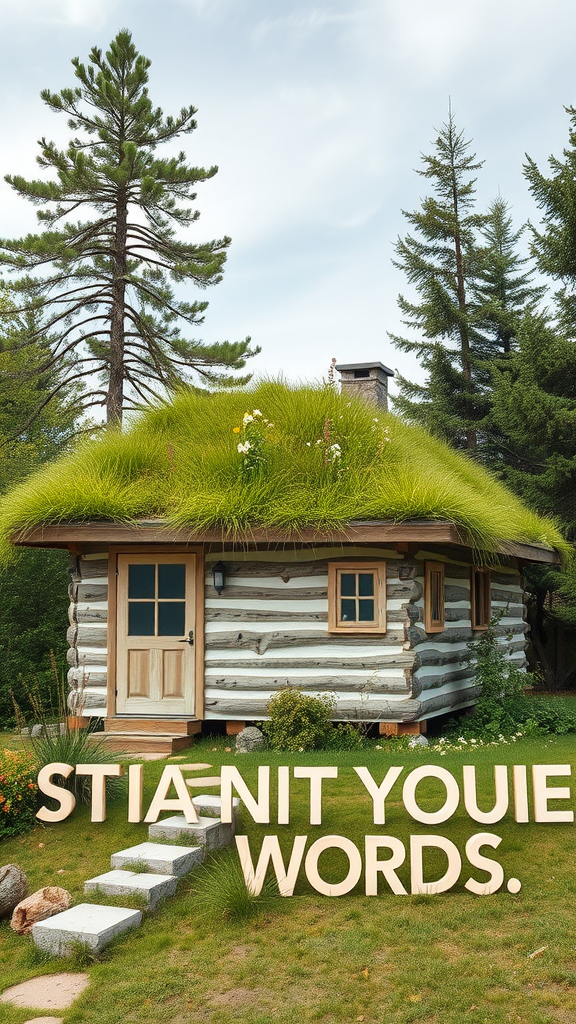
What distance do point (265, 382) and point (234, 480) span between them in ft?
9.15

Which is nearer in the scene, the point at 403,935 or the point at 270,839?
the point at 403,935

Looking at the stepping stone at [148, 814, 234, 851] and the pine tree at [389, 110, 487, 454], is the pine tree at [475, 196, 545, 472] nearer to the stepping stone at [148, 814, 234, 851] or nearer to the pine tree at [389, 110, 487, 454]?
the pine tree at [389, 110, 487, 454]

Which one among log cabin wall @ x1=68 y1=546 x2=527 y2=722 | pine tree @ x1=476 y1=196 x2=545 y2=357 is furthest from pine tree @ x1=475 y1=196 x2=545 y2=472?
log cabin wall @ x1=68 y1=546 x2=527 y2=722

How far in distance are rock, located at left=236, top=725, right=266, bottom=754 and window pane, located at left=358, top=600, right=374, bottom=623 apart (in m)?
1.90

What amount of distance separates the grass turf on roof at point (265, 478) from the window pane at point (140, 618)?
51.2 inches

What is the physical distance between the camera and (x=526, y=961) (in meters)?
5.16

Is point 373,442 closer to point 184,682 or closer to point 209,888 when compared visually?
point 184,682

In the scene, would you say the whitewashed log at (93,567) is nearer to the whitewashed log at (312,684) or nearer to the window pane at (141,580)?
the window pane at (141,580)

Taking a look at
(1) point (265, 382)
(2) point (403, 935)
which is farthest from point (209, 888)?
(1) point (265, 382)

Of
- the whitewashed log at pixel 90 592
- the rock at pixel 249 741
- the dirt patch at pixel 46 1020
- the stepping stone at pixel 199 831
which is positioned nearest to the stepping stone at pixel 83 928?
the dirt patch at pixel 46 1020

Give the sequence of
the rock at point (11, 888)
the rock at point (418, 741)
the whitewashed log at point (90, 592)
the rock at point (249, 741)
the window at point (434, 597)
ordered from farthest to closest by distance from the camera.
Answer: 1. the whitewashed log at point (90, 592)
2. the window at point (434, 597)
3. the rock at point (418, 741)
4. the rock at point (249, 741)
5. the rock at point (11, 888)

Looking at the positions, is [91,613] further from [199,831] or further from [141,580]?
[199,831]

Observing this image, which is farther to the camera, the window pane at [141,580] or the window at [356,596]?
the window pane at [141,580]

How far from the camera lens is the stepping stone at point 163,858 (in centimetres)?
645
